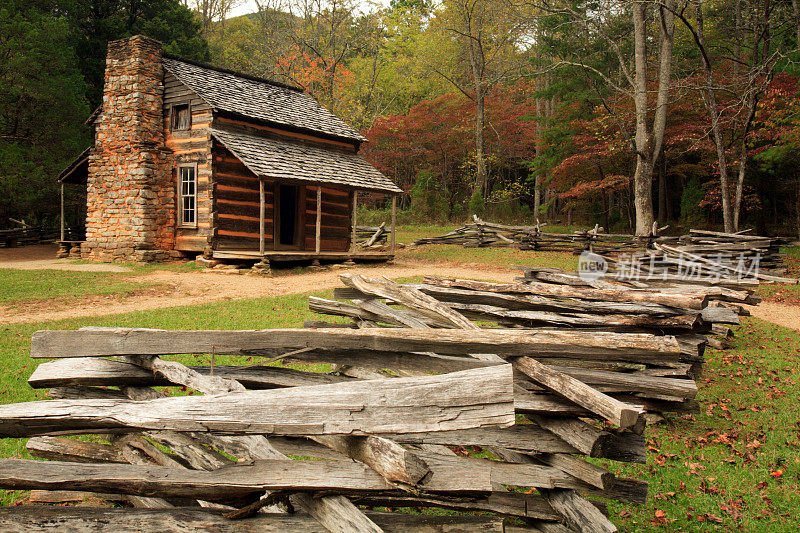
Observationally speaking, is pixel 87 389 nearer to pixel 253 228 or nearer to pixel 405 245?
pixel 253 228

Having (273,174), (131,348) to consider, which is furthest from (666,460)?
(273,174)

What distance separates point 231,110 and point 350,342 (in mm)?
15756

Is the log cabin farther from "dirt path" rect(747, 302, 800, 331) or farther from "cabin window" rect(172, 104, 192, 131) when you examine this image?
"dirt path" rect(747, 302, 800, 331)

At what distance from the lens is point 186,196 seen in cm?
1788

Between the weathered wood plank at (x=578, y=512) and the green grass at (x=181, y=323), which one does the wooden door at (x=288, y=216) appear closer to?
the green grass at (x=181, y=323)

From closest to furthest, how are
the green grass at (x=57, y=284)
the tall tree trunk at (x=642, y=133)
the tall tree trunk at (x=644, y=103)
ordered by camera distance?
the green grass at (x=57, y=284)
the tall tree trunk at (x=644, y=103)
the tall tree trunk at (x=642, y=133)

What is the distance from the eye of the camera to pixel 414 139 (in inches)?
1255

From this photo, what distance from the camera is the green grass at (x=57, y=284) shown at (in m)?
11.3

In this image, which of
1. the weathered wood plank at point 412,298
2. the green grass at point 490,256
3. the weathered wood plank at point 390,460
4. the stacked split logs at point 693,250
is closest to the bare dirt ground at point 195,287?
the green grass at point 490,256

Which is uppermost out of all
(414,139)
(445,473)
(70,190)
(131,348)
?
(414,139)

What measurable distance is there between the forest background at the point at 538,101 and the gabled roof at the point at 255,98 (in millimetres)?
7809

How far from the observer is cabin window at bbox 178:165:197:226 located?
58.6 ft

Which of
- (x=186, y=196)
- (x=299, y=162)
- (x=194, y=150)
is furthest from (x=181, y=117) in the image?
(x=299, y=162)

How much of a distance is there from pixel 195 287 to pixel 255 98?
9455 millimetres
